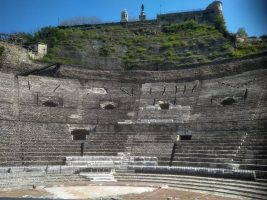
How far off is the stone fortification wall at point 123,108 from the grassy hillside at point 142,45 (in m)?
4.89

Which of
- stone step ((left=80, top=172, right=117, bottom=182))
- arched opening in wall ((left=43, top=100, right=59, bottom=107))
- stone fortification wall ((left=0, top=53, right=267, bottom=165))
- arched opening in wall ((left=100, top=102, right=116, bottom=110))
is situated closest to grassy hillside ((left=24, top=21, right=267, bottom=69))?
stone fortification wall ((left=0, top=53, right=267, bottom=165))

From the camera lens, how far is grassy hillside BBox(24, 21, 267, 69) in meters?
35.6

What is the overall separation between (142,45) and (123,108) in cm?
1337

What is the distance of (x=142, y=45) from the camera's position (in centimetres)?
3944

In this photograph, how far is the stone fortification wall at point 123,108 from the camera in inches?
Result: 877

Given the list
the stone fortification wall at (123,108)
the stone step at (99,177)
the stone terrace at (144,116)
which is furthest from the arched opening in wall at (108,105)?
the stone step at (99,177)

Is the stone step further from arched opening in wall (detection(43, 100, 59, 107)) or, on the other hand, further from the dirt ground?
arched opening in wall (detection(43, 100, 59, 107))

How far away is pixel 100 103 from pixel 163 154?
800 centimetres

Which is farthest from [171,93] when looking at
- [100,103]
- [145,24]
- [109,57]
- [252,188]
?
[145,24]

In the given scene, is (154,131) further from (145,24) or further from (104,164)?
(145,24)

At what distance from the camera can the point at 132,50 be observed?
38.6 metres

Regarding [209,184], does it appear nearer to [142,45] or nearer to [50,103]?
[50,103]

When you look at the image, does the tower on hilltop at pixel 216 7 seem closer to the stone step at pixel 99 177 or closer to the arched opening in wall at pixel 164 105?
the arched opening in wall at pixel 164 105

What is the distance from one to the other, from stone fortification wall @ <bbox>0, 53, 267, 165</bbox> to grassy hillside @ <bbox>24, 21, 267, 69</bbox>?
4889mm
